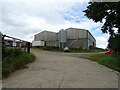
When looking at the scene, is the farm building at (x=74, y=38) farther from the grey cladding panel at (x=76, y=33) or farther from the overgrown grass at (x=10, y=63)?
the overgrown grass at (x=10, y=63)

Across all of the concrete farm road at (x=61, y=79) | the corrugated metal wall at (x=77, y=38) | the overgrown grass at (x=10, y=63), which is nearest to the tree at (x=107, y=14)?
the concrete farm road at (x=61, y=79)

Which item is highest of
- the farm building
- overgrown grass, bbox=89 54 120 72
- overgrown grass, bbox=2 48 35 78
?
the farm building

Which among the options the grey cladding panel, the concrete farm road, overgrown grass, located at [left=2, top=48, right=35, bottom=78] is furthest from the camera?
the grey cladding panel

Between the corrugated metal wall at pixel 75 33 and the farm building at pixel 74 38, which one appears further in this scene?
the corrugated metal wall at pixel 75 33

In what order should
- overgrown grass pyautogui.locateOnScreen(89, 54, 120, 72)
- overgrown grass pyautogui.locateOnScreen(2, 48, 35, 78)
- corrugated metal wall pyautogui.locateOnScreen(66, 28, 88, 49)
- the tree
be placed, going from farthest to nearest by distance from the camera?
corrugated metal wall pyautogui.locateOnScreen(66, 28, 88, 49) → the tree → overgrown grass pyautogui.locateOnScreen(89, 54, 120, 72) → overgrown grass pyautogui.locateOnScreen(2, 48, 35, 78)

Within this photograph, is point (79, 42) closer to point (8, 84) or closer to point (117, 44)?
point (117, 44)

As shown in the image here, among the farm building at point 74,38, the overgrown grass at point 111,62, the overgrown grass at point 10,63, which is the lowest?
the overgrown grass at point 111,62

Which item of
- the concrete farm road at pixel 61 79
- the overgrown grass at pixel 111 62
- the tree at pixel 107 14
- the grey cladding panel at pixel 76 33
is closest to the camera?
the concrete farm road at pixel 61 79

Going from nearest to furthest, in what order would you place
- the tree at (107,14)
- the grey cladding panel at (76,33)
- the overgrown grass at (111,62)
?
1. the overgrown grass at (111,62)
2. the tree at (107,14)
3. the grey cladding panel at (76,33)

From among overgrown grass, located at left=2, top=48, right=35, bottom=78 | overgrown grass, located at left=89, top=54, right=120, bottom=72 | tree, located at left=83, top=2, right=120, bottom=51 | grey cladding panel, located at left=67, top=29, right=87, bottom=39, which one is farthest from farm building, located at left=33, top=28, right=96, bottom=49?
overgrown grass, located at left=2, top=48, right=35, bottom=78

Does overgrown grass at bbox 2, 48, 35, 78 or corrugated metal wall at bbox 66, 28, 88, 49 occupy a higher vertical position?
corrugated metal wall at bbox 66, 28, 88, 49

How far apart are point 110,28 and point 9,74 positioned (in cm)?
1251

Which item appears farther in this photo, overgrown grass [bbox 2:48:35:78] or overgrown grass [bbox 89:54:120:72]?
overgrown grass [bbox 89:54:120:72]

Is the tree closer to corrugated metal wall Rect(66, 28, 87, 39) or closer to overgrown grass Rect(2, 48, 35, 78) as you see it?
overgrown grass Rect(2, 48, 35, 78)
